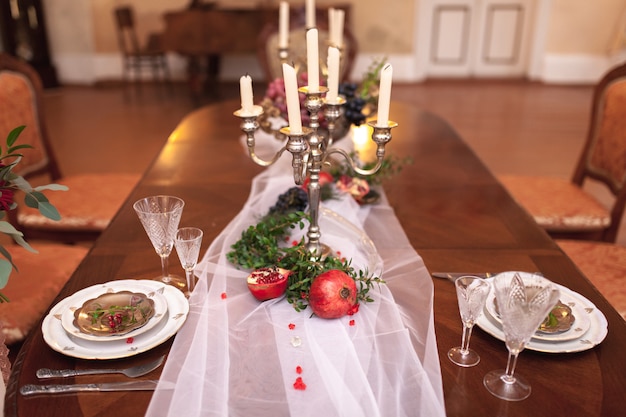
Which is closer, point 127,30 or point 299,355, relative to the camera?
point 299,355

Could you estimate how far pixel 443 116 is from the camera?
5.25m

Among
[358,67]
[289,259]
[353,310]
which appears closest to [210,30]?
[358,67]

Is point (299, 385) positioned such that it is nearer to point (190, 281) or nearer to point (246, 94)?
point (190, 281)

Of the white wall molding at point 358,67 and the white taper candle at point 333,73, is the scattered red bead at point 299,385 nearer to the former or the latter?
the white taper candle at point 333,73

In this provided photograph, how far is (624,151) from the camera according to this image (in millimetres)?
2180

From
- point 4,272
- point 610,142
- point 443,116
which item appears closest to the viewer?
point 4,272

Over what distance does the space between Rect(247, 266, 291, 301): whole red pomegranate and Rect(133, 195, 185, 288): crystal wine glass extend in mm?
180

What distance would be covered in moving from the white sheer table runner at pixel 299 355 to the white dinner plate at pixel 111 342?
3cm

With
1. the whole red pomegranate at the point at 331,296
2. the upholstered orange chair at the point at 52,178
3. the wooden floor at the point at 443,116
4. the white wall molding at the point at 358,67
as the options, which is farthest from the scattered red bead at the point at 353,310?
the white wall molding at the point at 358,67

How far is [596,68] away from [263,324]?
6.60m

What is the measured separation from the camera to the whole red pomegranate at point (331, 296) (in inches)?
41.8

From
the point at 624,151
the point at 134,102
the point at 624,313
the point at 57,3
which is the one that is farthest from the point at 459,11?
the point at 624,313

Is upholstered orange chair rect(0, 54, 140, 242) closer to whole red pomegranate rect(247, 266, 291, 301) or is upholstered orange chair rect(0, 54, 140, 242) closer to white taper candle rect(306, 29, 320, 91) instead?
whole red pomegranate rect(247, 266, 291, 301)

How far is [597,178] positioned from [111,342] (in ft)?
6.74
